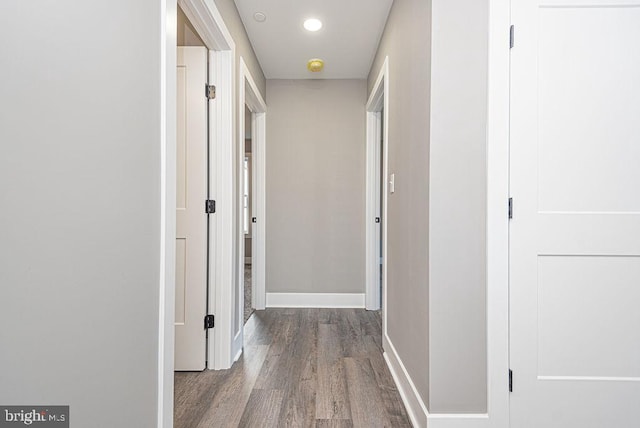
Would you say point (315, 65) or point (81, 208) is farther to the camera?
point (315, 65)

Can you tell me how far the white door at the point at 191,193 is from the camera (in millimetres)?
2242

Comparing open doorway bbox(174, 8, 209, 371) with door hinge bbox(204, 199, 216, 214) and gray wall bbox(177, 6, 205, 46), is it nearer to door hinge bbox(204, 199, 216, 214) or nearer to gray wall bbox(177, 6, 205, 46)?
door hinge bbox(204, 199, 216, 214)

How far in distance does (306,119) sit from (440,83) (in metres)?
2.46

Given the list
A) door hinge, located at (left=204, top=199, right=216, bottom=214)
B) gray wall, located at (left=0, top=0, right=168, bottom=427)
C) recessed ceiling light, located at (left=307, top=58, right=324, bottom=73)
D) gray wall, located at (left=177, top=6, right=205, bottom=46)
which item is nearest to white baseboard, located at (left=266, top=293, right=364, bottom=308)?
door hinge, located at (left=204, top=199, right=216, bottom=214)

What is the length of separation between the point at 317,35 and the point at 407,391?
2651 mm

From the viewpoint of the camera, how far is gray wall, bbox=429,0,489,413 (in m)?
1.55

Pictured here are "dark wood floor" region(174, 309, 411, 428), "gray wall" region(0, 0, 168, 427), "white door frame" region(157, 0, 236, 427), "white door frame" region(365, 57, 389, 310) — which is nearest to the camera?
"gray wall" region(0, 0, 168, 427)

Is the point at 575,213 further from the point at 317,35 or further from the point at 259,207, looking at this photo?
the point at 259,207

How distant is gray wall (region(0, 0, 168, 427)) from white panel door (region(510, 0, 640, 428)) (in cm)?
145

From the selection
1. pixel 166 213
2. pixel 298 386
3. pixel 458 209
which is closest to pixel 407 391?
pixel 298 386

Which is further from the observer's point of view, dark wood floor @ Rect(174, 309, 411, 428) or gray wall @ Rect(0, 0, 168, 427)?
dark wood floor @ Rect(174, 309, 411, 428)

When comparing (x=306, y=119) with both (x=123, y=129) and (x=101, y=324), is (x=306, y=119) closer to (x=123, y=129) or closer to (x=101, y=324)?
(x=123, y=129)

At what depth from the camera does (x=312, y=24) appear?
2.74 m

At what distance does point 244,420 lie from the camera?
1734 mm
